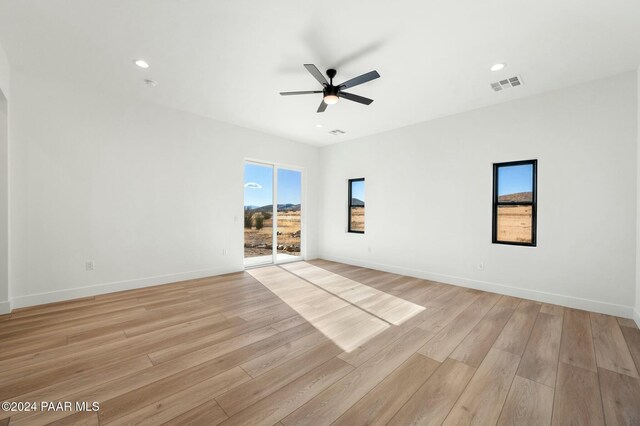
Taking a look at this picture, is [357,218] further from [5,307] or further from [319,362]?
[5,307]

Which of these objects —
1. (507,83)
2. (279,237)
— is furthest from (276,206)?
(507,83)

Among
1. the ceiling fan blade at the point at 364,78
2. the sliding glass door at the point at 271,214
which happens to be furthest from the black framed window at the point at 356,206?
the ceiling fan blade at the point at 364,78

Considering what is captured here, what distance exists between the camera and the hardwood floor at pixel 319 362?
1624 mm

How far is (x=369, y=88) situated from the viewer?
364 cm

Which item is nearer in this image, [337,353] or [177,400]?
[177,400]

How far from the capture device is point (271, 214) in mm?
6066

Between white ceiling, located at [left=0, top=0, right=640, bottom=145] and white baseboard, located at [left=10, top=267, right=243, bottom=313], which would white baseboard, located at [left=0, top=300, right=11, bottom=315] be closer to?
white baseboard, located at [left=10, top=267, right=243, bottom=313]

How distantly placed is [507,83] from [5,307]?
22.8 feet

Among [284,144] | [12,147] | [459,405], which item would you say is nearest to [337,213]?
[284,144]

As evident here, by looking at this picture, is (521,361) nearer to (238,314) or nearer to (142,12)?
(238,314)

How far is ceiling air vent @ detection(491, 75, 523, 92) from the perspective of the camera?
3.34m

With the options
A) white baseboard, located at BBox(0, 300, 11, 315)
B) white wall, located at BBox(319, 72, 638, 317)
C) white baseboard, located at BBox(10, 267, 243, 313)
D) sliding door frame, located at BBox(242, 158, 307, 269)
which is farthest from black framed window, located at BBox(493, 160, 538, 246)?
white baseboard, located at BBox(0, 300, 11, 315)

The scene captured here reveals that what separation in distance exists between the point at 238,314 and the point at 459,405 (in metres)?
2.39

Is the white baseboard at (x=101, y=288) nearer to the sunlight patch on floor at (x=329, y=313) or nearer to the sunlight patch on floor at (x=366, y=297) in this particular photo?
the sunlight patch on floor at (x=329, y=313)
